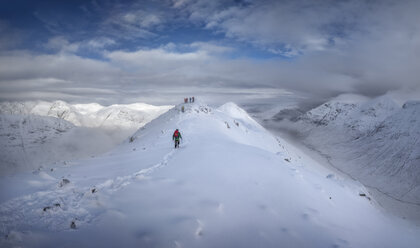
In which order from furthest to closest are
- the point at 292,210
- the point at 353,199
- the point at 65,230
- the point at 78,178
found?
the point at 353,199, the point at 78,178, the point at 292,210, the point at 65,230

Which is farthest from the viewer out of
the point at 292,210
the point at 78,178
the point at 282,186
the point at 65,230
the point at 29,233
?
the point at 78,178

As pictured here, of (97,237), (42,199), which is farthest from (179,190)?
(42,199)

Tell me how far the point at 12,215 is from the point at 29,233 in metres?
2.73

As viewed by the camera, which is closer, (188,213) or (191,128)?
(188,213)

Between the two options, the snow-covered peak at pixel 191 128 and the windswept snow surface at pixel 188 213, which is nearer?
the windswept snow surface at pixel 188 213

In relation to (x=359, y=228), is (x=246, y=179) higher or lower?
higher

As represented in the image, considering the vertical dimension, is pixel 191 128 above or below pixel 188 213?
below

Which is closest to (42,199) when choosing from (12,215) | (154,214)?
(12,215)

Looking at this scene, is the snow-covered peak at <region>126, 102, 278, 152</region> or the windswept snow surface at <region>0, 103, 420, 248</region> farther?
the snow-covered peak at <region>126, 102, 278, 152</region>

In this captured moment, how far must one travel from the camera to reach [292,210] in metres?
10.4

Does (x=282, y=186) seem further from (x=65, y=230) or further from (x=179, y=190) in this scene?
(x=65, y=230)

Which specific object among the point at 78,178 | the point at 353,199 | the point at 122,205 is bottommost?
the point at 353,199

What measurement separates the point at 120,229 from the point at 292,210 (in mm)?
8397

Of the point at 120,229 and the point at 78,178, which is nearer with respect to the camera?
the point at 120,229
